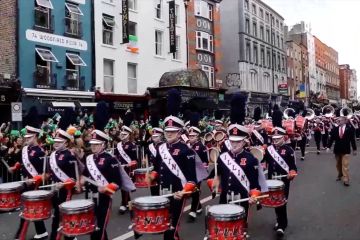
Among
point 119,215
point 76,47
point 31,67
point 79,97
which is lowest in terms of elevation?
point 119,215

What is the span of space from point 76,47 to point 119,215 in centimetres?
1534

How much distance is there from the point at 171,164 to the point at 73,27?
1831cm

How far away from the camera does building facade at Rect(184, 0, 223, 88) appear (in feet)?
104

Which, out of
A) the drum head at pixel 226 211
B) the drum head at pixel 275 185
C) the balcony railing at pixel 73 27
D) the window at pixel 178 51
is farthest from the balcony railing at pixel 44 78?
the drum head at pixel 226 211

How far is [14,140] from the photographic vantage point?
11.8m

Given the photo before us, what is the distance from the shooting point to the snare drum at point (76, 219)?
17.8 ft

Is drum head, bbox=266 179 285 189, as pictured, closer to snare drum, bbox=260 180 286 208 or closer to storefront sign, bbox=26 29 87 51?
snare drum, bbox=260 180 286 208

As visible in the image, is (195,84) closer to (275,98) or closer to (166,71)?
(166,71)

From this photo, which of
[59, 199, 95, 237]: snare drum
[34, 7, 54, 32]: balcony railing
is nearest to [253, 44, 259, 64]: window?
[34, 7, 54, 32]: balcony railing

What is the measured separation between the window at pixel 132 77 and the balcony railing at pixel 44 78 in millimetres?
5960

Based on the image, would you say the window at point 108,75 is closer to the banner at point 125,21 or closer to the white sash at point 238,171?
the banner at point 125,21

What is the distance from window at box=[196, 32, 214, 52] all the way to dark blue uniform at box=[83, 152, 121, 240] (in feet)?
89.1

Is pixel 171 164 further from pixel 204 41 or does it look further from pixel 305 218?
pixel 204 41

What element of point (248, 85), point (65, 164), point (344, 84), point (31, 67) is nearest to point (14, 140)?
point (65, 164)
